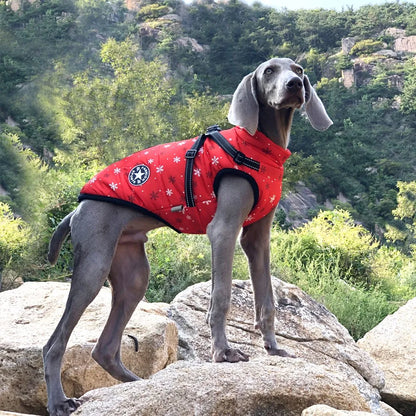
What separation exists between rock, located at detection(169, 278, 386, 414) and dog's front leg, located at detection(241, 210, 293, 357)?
5.34 ft

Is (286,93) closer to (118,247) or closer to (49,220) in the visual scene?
(118,247)

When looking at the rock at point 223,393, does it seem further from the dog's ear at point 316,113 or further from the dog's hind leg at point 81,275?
the dog's ear at point 316,113

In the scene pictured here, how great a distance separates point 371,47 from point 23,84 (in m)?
41.5

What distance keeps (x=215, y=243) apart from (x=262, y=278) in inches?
21.8

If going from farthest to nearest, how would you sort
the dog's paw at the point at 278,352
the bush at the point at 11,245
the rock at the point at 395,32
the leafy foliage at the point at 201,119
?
the rock at the point at 395,32, the leafy foliage at the point at 201,119, the bush at the point at 11,245, the dog's paw at the point at 278,352

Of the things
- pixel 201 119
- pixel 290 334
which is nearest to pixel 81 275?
pixel 290 334

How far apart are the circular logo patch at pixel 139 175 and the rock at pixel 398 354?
4.14 metres

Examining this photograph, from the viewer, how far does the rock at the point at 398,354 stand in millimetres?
7605

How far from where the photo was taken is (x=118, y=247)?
4801 millimetres

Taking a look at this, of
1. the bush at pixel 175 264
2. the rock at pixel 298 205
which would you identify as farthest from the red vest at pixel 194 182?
the rock at pixel 298 205

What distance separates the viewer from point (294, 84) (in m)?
4.42

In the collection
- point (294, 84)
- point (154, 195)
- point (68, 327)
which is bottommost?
point (68, 327)

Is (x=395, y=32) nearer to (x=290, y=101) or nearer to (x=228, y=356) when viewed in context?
(x=290, y=101)

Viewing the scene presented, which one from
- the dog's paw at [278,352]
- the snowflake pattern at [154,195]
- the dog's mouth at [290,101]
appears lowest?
the dog's paw at [278,352]
